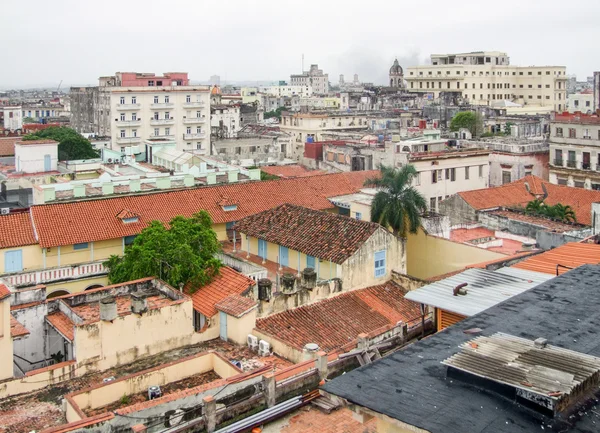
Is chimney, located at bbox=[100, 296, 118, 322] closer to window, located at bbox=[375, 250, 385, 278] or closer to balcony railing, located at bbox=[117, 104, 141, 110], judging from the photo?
window, located at bbox=[375, 250, 385, 278]

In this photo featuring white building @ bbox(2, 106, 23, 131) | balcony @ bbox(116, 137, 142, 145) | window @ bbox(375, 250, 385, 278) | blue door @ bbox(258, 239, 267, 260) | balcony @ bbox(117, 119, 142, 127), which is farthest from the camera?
white building @ bbox(2, 106, 23, 131)

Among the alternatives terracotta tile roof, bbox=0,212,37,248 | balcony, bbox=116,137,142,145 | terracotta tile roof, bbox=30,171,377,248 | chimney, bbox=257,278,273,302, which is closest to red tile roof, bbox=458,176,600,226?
terracotta tile roof, bbox=30,171,377,248

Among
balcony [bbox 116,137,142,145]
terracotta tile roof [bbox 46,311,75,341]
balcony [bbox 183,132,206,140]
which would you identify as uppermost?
balcony [bbox 183,132,206,140]

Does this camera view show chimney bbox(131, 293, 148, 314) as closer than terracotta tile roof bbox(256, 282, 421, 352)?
Yes

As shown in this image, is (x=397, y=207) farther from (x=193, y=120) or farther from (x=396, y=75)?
(x=396, y=75)

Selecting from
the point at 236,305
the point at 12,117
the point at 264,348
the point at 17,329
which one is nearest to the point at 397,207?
the point at 236,305

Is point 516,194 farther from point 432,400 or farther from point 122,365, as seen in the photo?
point 432,400
